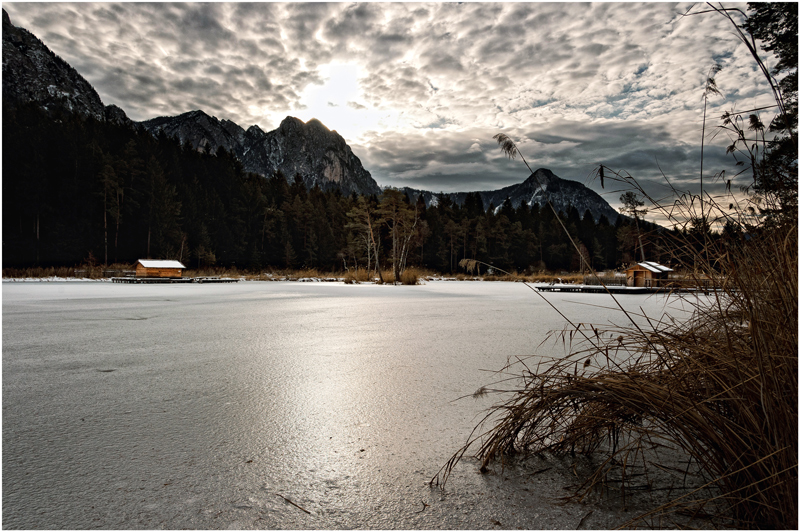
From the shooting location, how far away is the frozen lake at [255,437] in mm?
1357

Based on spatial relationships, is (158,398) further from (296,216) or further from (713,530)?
(296,216)

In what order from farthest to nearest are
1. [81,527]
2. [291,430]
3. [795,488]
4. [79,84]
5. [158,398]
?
[79,84]
[158,398]
[291,430]
[81,527]
[795,488]

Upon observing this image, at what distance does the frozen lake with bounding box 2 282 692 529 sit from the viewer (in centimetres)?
136

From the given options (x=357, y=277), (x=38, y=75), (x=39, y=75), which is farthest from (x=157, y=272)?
(x=39, y=75)

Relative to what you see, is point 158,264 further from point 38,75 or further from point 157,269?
point 38,75

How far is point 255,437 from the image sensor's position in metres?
1.99

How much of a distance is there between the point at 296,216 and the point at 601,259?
47375mm

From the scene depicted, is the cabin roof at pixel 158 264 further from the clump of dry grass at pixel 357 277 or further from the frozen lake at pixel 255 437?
the frozen lake at pixel 255 437

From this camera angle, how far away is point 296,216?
2068 inches

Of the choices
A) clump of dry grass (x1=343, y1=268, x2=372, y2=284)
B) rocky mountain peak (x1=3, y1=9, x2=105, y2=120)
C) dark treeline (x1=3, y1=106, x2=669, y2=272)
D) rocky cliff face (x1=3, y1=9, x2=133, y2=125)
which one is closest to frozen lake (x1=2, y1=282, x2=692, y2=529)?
clump of dry grass (x1=343, y1=268, x2=372, y2=284)

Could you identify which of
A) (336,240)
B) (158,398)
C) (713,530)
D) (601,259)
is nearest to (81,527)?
(158,398)

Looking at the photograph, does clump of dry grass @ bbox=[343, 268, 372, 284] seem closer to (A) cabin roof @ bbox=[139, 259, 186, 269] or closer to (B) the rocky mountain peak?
(A) cabin roof @ bbox=[139, 259, 186, 269]

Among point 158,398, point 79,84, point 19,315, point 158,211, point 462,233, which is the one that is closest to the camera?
point 158,398

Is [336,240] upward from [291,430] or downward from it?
upward
